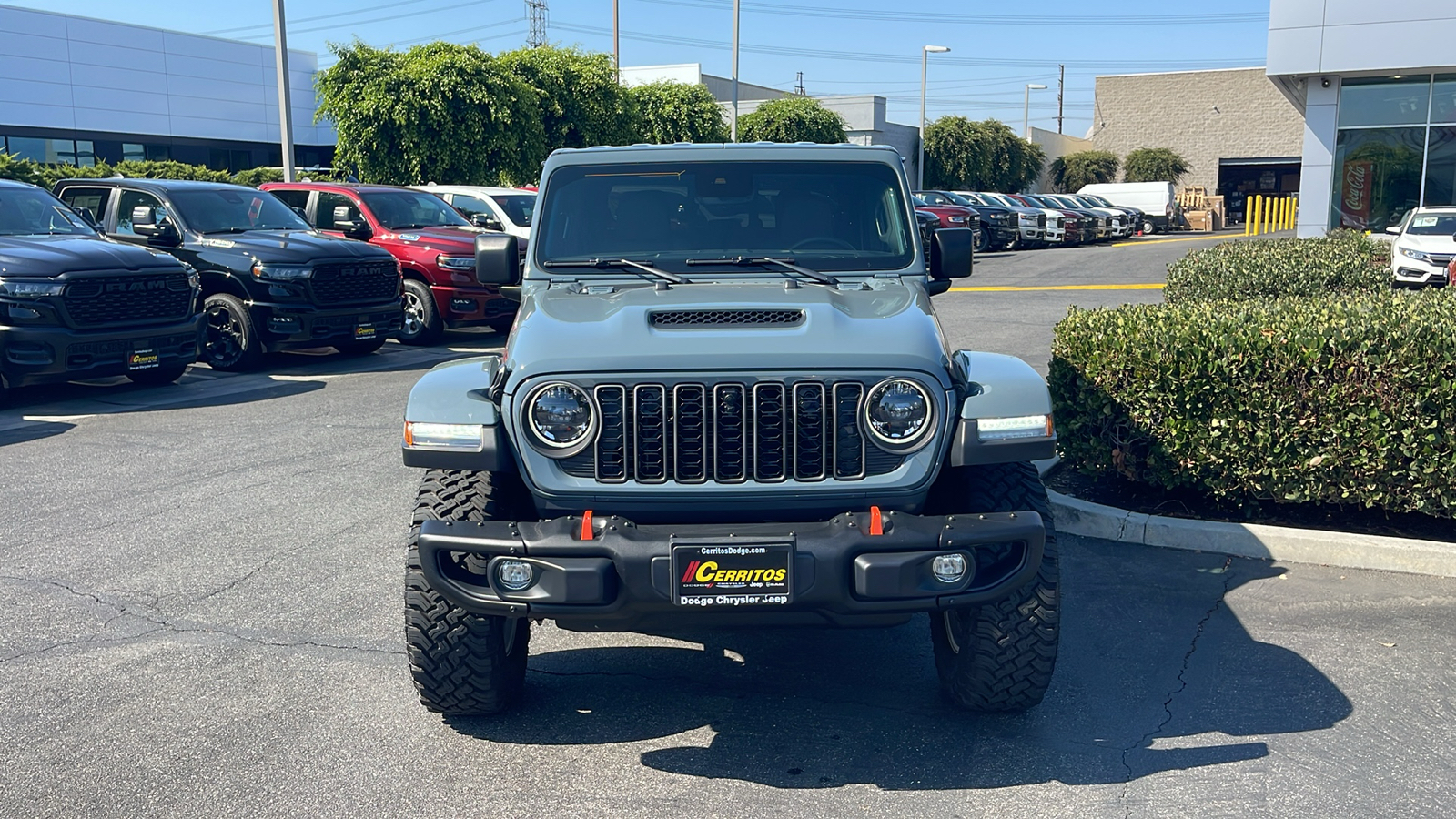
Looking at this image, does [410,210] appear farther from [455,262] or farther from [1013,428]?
[1013,428]

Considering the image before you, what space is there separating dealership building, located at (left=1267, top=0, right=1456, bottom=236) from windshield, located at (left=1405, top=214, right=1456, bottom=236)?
5.92 m

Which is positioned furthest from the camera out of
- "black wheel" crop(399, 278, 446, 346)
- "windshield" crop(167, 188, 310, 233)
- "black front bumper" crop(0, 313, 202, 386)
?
"black wheel" crop(399, 278, 446, 346)

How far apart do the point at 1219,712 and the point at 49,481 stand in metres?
6.93

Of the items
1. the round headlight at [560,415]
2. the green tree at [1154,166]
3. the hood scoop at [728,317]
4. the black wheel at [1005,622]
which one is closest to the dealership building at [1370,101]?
the black wheel at [1005,622]

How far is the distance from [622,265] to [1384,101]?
1014 inches

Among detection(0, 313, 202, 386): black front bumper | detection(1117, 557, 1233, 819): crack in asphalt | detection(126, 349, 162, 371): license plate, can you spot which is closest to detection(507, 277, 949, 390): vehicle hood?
detection(1117, 557, 1233, 819): crack in asphalt

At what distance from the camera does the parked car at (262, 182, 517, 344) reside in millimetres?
14422

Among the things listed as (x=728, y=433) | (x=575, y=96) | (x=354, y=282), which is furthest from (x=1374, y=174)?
(x=728, y=433)

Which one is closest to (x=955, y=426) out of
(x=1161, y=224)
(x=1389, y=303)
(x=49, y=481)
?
(x=1389, y=303)

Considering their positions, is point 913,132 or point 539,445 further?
point 913,132

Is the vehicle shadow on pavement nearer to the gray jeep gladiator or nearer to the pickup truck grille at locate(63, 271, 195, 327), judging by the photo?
the gray jeep gladiator

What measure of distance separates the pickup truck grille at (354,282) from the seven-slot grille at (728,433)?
9504 mm

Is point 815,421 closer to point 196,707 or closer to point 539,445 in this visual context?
point 539,445

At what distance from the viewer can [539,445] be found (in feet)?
12.9
